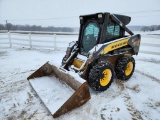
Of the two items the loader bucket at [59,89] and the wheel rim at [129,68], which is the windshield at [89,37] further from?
the wheel rim at [129,68]

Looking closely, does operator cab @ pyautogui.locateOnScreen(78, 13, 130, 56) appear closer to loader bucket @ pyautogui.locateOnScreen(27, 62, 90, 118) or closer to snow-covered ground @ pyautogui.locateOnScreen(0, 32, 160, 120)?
loader bucket @ pyautogui.locateOnScreen(27, 62, 90, 118)

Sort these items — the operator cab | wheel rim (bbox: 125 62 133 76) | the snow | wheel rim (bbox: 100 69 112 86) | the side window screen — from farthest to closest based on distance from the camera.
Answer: wheel rim (bbox: 125 62 133 76)
the side window screen
the operator cab
wheel rim (bbox: 100 69 112 86)
the snow

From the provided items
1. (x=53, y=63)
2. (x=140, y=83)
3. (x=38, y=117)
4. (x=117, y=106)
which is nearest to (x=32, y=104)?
(x=38, y=117)

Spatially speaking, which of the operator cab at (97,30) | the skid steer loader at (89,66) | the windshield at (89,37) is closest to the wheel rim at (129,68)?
the skid steer loader at (89,66)

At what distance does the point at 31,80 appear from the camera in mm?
4922

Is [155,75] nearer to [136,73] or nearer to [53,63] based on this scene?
[136,73]

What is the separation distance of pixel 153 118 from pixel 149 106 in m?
0.47

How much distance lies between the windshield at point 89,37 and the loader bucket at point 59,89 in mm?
1095

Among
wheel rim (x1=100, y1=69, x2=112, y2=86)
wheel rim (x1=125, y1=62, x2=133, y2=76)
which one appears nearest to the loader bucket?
wheel rim (x1=100, y1=69, x2=112, y2=86)

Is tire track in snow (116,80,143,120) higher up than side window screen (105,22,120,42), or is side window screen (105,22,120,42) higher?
side window screen (105,22,120,42)

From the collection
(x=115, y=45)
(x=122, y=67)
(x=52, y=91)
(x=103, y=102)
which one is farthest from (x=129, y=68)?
(x=52, y=91)

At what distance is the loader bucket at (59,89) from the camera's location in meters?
3.42

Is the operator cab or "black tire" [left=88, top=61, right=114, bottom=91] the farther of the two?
the operator cab

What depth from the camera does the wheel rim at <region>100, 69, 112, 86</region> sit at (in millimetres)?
4270
